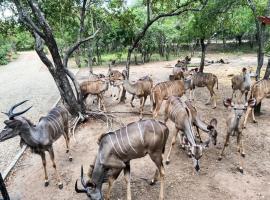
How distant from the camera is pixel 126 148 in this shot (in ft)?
18.9

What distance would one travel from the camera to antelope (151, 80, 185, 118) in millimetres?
10055

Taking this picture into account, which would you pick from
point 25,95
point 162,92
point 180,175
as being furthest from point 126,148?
point 25,95

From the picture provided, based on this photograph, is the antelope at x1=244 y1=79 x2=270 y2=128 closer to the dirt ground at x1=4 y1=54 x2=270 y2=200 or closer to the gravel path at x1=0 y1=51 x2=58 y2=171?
the dirt ground at x1=4 y1=54 x2=270 y2=200

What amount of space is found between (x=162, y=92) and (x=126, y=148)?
4623 millimetres

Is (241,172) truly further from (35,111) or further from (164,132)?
(35,111)

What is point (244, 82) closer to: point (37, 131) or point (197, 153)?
point (197, 153)

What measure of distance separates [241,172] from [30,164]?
15.8 ft

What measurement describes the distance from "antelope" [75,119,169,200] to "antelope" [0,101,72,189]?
4.56 ft

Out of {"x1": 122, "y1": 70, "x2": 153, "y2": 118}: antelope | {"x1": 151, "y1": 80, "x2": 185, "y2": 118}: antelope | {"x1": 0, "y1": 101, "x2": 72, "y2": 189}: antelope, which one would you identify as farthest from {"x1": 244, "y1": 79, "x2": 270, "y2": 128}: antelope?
{"x1": 0, "y1": 101, "x2": 72, "y2": 189}: antelope

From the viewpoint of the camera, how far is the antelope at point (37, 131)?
20.2ft

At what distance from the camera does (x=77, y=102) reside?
404 inches

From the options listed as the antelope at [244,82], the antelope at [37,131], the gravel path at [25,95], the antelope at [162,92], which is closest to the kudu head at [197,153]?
the antelope at [37,131]

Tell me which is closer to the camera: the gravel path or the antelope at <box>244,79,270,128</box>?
the gravel path

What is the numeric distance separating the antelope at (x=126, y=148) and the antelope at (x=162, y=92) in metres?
4.04
